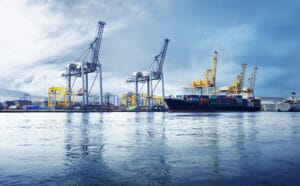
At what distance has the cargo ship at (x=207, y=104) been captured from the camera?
10894cm

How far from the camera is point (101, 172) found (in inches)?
464

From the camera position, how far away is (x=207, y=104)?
114 m

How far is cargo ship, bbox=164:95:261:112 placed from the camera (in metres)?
109

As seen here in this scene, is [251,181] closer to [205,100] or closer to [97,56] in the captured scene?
[205,100]

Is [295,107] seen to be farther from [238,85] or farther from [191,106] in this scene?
[191,106]

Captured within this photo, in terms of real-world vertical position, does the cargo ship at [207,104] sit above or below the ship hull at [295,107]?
above

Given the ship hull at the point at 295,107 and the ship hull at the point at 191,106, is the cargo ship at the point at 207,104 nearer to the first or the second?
the ship hull at the point at 191,106

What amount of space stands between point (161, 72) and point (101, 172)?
134819mm

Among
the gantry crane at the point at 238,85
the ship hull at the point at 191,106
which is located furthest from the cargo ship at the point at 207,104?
the gantry crane at the point at 238,85

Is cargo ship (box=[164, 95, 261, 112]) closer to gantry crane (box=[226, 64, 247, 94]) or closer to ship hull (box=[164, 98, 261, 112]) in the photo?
ship hull (box=[164, 98, 261, 112])

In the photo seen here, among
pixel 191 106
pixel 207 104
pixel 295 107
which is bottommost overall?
pixel 295 107

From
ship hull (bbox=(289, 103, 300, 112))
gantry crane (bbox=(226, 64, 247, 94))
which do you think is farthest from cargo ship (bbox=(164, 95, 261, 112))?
ship hull (bbox=(289, 103, 300, 112))

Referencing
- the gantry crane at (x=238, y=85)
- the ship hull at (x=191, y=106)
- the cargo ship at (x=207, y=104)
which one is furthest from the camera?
the gantry crane at (x=238, y=85)

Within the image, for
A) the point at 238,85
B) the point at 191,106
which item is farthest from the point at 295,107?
the point at 191,106
